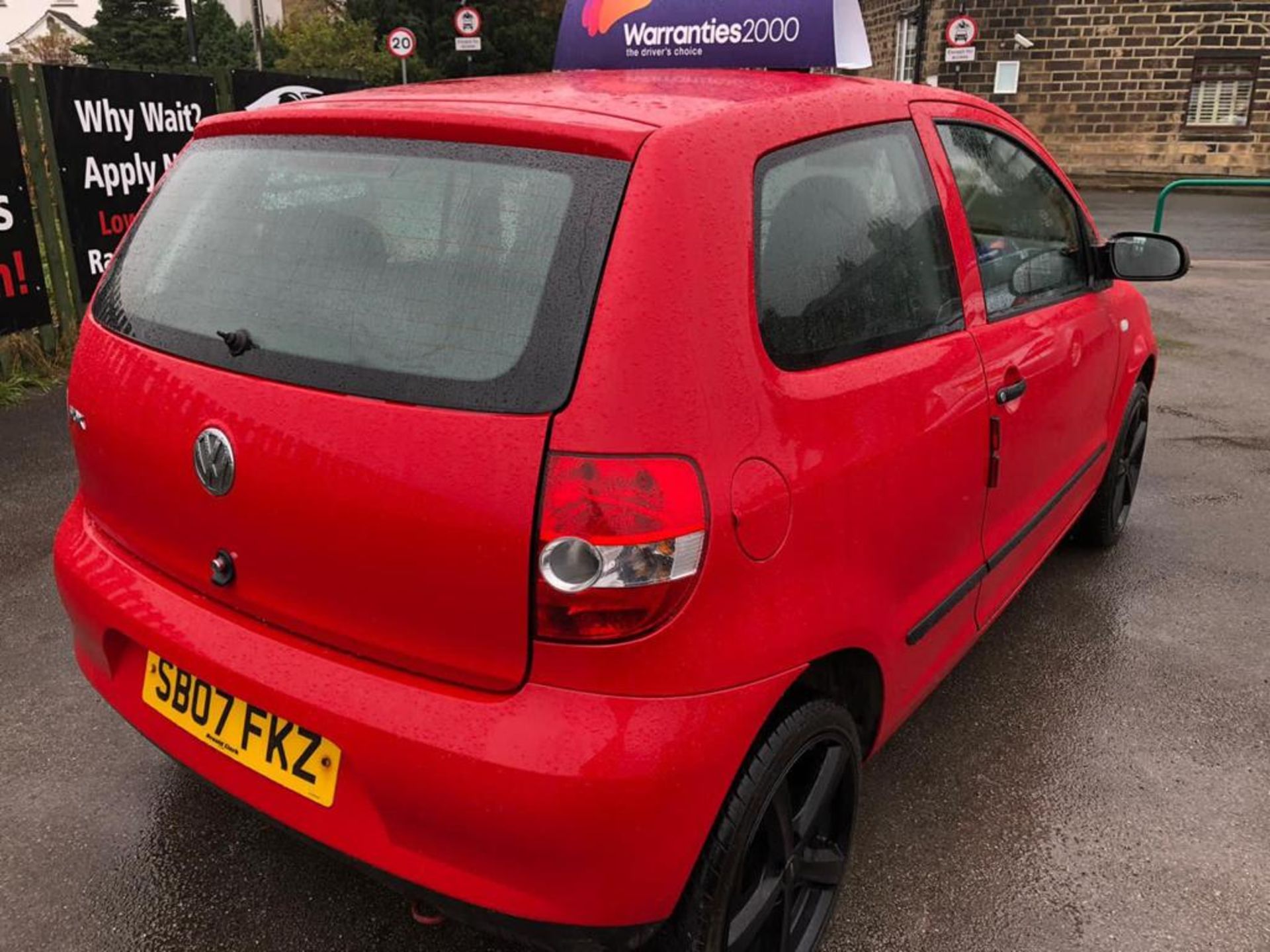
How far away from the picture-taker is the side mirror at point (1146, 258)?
11.0 ft

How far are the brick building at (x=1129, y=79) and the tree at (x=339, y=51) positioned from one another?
13.2 metres

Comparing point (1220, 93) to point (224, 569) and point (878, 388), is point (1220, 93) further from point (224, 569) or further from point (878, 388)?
point (224, 569)

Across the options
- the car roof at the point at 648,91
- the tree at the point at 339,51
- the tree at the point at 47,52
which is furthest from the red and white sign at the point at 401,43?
the car roof at the point at 648,91

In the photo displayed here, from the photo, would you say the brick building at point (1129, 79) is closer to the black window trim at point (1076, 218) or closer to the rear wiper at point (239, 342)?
the black window trim at point (1076, 218)

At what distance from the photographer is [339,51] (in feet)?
89.8

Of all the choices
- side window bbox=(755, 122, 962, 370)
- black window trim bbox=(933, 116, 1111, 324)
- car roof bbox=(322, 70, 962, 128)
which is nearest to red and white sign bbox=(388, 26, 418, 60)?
black window trim bbox=(933, 116, 1111, 324)

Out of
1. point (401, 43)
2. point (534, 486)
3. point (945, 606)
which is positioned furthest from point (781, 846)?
point (401, 43)

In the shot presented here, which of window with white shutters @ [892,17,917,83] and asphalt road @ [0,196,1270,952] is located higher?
window with white shutters @ [892,17,917,83]

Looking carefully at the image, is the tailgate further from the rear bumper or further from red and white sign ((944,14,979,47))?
red and white sign ((944,14,979,47))

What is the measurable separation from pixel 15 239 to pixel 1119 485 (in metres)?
5.81

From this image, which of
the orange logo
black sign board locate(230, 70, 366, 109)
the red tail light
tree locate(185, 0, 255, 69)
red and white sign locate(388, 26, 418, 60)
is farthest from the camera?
tree locate(185, 0, 255, 69)

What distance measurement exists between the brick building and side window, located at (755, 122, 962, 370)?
2144 centimetres

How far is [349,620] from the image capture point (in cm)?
174

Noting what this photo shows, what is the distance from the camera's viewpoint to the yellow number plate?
68.4 inches
